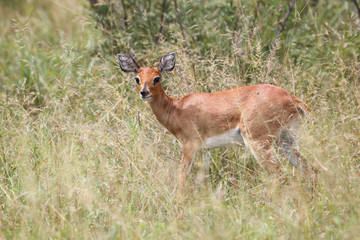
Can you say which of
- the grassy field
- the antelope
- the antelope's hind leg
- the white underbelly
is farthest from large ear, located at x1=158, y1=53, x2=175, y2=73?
the antelope's hind leg

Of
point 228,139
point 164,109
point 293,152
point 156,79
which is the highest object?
point 156,79

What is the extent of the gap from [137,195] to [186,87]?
173cm

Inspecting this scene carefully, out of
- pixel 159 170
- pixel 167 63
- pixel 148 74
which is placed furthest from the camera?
pixel 167 63

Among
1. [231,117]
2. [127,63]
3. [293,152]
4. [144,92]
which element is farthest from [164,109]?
[293,152]

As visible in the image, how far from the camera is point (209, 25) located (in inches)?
286

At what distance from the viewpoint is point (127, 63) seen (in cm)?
582

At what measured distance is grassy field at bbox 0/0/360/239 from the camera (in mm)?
4133

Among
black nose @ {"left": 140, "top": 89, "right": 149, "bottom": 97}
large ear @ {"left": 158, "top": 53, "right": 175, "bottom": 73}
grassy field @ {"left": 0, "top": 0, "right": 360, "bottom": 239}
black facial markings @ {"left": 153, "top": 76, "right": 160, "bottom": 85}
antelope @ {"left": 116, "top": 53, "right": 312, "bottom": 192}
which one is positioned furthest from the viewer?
large ear @ {"left": 158, "top": 53, "right": 175, "bottom": 73}

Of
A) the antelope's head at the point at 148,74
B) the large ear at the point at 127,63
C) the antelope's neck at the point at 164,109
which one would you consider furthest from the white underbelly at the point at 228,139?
the large ear at the point at 127,63

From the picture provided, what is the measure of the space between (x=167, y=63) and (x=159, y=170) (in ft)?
4.19

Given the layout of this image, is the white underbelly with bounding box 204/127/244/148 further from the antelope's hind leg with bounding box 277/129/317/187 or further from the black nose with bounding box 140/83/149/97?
the black nose with bounding box 140/83/149/97

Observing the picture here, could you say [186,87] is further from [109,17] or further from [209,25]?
[109,17]

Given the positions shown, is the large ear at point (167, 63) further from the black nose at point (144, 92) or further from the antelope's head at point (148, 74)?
the black nose at point (144, 92)

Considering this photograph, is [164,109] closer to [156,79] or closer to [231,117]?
[156,79]
